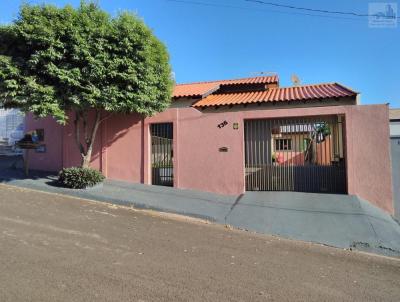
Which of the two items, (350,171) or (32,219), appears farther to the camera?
(350,171)

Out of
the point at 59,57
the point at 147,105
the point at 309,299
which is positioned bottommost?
the point at 309,299

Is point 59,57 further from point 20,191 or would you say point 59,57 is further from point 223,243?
point 223,243

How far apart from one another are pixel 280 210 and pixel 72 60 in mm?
6819

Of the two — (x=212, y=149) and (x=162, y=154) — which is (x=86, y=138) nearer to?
(x=162, y=154)

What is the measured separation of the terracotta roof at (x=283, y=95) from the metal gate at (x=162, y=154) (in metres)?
2.36

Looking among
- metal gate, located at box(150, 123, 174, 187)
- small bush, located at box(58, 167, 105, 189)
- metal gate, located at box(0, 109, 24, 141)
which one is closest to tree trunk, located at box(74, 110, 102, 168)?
small bush, located at box(58, 167, 105, 189)

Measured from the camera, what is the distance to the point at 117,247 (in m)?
5.80

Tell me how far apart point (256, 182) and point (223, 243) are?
15.0 ft

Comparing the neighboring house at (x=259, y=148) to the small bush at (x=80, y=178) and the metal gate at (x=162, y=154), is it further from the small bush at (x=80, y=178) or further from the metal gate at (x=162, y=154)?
the small bush at (x=80, y=178)

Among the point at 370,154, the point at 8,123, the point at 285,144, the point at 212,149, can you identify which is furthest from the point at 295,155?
the point at 8,123

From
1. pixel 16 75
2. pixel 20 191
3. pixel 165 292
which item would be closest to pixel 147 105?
pixel 16 75

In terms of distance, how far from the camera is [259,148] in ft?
36.3

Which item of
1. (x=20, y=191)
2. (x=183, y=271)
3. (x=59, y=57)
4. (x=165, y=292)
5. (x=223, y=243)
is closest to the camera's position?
(x=165, y=292)

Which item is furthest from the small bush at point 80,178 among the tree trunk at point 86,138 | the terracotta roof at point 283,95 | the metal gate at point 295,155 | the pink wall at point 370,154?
the pink wall at point 370,154
